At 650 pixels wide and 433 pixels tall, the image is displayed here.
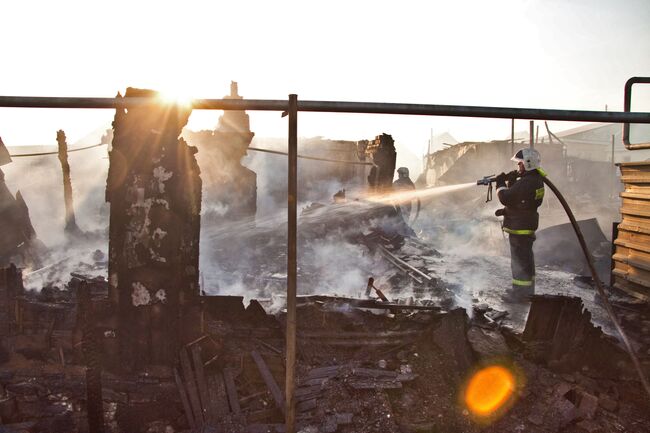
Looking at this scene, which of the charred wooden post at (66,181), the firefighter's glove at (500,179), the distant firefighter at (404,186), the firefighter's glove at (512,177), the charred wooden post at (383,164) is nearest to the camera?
the firefighter's glove at (500,179)

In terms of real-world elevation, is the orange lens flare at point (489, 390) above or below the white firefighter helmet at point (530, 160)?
below

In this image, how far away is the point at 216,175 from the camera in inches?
706

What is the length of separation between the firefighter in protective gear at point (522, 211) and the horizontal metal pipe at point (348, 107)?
385 centimetres

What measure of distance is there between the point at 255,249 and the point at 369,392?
814cm

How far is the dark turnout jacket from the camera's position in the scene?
5504 mm

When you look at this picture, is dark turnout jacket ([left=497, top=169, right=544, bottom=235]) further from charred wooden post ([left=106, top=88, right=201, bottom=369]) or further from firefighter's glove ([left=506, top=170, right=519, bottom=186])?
charred wooden post ([left=106, top=88, right=201, bottom=369])

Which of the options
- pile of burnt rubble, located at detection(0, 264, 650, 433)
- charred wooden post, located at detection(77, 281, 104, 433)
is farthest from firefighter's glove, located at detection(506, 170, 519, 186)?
charred wooden post, located at detection(77, 281, 104, 433)

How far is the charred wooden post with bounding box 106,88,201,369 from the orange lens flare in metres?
2.72

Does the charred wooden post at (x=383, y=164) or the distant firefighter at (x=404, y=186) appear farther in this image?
the distant firefighter at (x=404, y=186)

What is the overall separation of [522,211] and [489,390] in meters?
3.10

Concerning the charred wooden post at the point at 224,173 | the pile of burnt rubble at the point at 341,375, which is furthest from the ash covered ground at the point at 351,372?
the charred wooden post at the point at 224,173

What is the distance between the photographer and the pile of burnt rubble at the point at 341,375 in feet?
10.2

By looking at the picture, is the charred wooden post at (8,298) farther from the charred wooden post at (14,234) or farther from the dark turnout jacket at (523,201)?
the charred wooden post at (14,234)

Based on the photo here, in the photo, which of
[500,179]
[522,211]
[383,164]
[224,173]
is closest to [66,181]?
[224,173]
